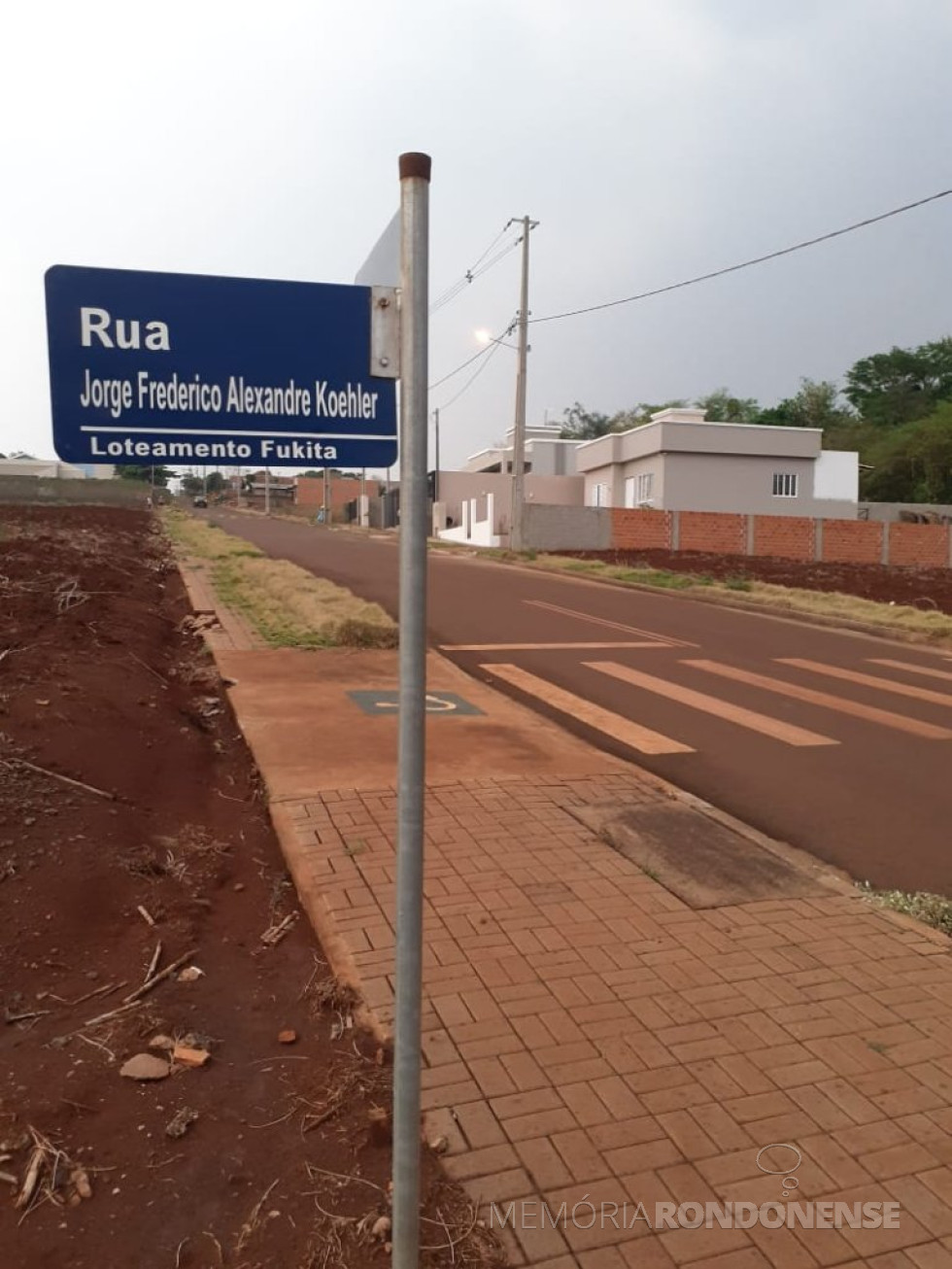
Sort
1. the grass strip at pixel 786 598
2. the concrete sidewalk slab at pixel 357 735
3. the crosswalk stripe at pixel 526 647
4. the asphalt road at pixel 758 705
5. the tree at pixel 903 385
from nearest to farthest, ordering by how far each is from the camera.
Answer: the asphalt road at pixel 758 705 → the concrete sidewalk slab at pixel 357 735 → the crosswalk stripe at pixel 526 647 → the grass strip at pixel 786 598 → the tree at pixel 903 385

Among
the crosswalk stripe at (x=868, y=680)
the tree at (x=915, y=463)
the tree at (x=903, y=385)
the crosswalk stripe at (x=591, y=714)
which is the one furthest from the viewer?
the tree at (x=903, y=385)

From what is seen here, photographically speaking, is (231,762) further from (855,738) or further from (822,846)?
(855,738)

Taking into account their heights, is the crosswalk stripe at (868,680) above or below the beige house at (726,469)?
below

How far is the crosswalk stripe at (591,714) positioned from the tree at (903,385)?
60.8 m

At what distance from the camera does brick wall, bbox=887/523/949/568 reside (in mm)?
34969

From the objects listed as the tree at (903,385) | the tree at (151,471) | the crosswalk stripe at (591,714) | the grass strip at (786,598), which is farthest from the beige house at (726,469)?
the tree at (151,471)

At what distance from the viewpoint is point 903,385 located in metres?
66.2

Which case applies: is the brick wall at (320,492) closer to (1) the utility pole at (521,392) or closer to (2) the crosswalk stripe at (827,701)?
(1) the utility pole at (521,392)

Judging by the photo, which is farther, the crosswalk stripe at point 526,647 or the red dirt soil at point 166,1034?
the crosswalk stripe at point 526,647

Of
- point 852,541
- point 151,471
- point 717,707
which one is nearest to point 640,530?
point 852,541

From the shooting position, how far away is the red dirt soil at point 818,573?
21.3 metres

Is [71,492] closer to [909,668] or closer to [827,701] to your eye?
[909,668]

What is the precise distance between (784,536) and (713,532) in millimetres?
2663

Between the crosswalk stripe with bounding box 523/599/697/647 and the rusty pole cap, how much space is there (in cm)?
1185
